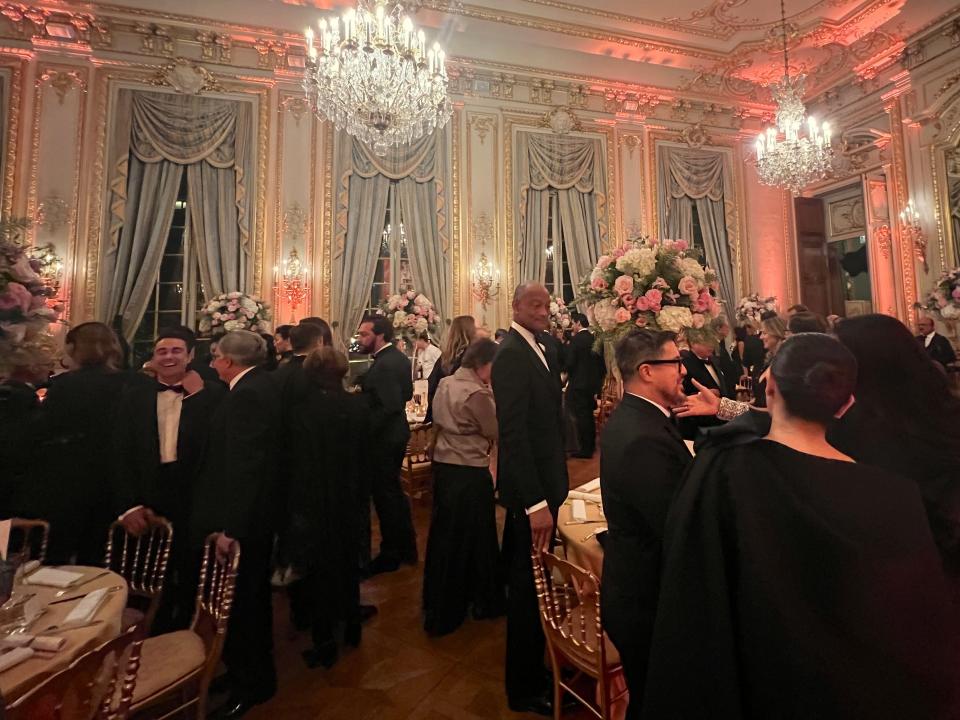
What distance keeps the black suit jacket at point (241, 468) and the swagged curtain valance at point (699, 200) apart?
8.43 metres

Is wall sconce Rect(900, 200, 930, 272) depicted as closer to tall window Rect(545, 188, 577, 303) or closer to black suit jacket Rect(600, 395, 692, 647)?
tall window Rect(545, 188, 577, 303)

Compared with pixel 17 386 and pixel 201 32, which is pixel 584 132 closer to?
pixel 201 32

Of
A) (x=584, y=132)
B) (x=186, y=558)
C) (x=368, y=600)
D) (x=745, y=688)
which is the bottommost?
(x=368, y=600)

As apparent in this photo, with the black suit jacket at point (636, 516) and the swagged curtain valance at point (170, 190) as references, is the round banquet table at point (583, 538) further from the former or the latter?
the swagged curtain valance at point (170, 190)

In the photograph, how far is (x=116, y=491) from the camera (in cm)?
273

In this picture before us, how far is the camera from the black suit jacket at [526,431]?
2.30m

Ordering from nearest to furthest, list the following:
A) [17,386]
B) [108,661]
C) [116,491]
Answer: [108,661], [17,386], [116,491]

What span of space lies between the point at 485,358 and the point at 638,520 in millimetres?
1592

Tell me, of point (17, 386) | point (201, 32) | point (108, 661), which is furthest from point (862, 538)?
point (201, 32)

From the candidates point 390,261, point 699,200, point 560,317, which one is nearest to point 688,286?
point 560,317

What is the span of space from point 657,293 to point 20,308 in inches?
111

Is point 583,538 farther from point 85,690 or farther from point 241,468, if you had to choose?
point 85,690

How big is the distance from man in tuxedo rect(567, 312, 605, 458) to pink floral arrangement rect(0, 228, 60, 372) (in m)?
5.39

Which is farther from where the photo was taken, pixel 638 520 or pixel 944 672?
pixel 638 520
